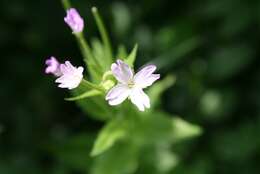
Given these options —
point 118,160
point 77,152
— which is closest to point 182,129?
point 118,160

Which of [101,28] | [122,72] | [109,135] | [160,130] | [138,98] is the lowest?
[138,98]

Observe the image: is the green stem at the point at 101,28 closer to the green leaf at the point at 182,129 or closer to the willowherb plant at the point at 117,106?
the willowherb plant at the point at 117,106

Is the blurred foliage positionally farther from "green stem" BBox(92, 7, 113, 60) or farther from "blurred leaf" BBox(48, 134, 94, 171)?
"green stem" BBox(92, 7, 113, 60)

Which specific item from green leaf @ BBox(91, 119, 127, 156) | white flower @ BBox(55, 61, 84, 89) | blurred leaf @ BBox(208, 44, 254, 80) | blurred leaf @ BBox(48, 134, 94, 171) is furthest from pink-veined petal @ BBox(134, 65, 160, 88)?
blurred leaf @ BBox(208, 44, 254, 80)

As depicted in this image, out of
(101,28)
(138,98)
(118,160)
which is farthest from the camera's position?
(118,160)

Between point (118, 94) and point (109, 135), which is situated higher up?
point (109, 135)

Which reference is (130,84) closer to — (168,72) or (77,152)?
(77,152)

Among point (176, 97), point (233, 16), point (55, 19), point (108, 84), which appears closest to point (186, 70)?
point (176, 97)
